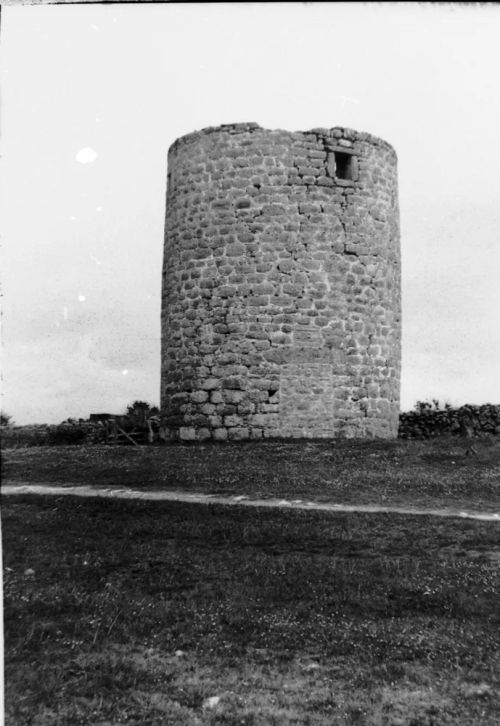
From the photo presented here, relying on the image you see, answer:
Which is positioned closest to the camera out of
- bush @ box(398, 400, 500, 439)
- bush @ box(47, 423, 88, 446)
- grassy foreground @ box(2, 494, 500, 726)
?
grassy foreground @ box(2, 494, 500, 726)

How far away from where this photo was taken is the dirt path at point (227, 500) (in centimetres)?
1111

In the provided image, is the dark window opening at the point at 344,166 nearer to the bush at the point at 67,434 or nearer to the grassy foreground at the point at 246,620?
the bush at the point at 67,434

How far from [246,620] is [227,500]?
460 cm

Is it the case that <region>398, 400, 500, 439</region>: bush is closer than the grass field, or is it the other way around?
the grass field

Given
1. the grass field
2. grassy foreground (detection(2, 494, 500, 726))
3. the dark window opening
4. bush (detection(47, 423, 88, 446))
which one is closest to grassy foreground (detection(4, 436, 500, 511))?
the grass field

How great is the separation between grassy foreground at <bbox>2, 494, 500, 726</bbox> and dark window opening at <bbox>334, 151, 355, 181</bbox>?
11.2 meters

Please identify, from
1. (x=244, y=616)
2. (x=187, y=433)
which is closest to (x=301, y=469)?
(x=187, y=433)

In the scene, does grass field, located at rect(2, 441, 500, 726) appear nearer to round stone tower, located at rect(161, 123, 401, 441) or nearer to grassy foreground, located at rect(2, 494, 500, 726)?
grassy foreground, located at rect(2, 494, 500, 726)

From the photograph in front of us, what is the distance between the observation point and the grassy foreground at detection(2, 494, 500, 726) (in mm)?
5676

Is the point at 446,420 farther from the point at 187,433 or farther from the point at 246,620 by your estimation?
the point at 246,620

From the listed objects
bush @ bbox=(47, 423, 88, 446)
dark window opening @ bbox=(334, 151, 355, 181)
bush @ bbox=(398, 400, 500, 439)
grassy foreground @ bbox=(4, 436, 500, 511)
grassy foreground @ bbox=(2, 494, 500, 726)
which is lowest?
grassy foreground @ bbox=(2, 494, 500, 726)

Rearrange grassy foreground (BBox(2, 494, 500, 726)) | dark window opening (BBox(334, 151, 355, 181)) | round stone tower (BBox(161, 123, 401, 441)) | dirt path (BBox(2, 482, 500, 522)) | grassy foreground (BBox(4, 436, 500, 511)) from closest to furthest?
grassy foreground (BBox(2, 494, 500, 726))
dirt path (BBox(2, 482, 500, 522))
grassy foreground (BBox(4, 436, 500, 511))
round stone tower (BBox(161, 123, 401, 441))
dark window opening (BBox(334, 151, 355, 181))

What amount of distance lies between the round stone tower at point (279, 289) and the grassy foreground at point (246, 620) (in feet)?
26.0

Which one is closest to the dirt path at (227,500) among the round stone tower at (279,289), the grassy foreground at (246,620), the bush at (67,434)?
the grassy foreground at (246,620)
